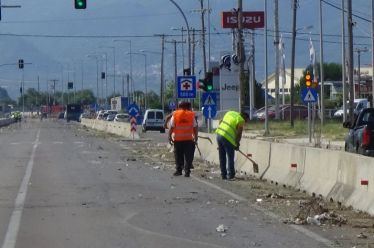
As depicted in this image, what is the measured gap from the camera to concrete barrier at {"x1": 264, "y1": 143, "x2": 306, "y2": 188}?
18125 mm

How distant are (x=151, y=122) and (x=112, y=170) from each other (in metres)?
43.3

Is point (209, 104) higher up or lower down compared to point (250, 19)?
lower down

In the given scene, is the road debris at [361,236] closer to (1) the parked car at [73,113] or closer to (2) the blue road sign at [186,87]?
(2) the blue road sign at [186,87]

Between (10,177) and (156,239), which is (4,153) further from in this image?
(156,239)

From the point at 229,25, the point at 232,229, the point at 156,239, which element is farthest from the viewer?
the point at 229,25

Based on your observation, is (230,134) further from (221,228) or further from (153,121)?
(153,121)

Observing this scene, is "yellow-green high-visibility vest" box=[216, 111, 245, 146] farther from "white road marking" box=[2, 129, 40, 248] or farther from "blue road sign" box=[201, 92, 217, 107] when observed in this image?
"blue road sign" box=[201, 92, 217, 107]

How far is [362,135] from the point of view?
23.5m

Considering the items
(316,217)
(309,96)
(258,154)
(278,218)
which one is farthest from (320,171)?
(309,96)

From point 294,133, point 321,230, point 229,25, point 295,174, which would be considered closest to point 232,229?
point 321,230

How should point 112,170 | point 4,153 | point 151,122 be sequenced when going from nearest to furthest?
point 112,170 → point 4,153 → point 151,122

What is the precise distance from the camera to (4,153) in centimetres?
3475

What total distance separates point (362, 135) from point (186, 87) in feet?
44.9

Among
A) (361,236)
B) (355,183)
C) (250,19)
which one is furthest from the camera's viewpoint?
(250,19)
